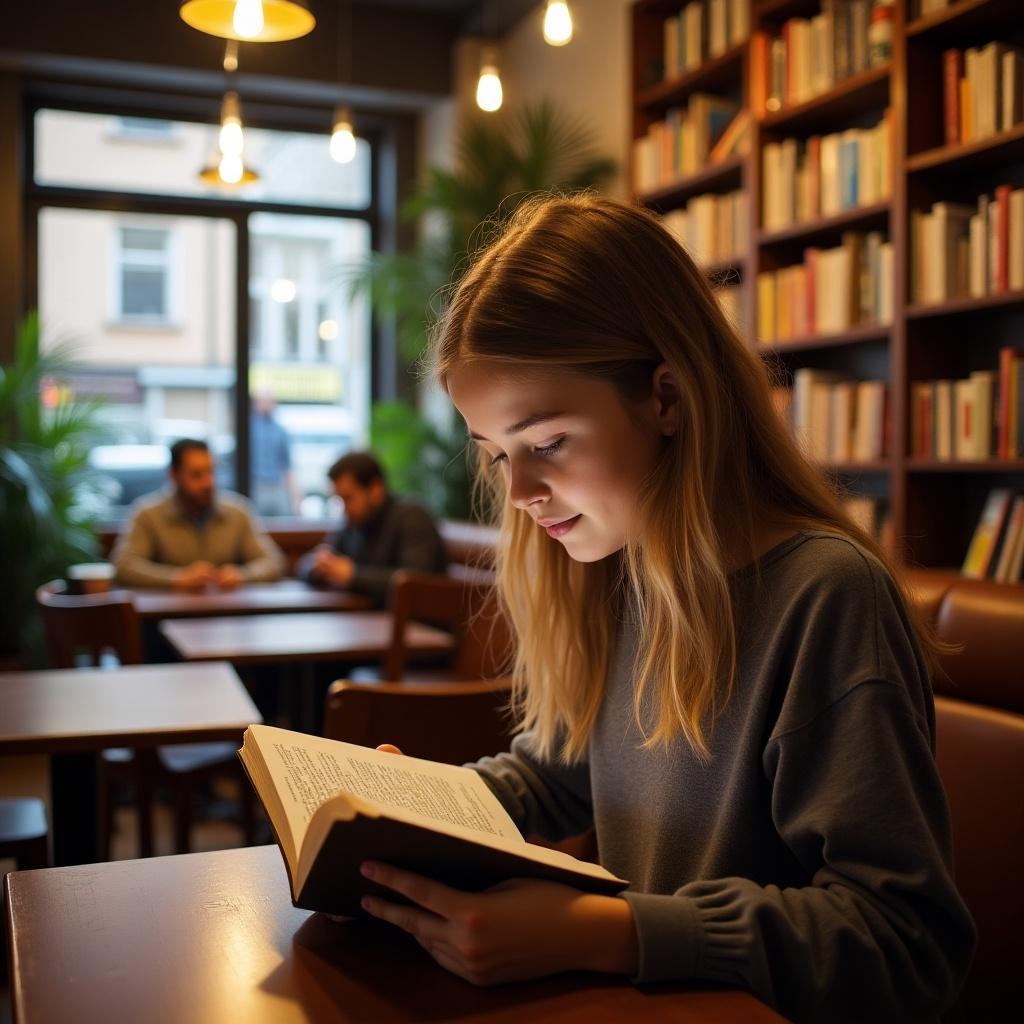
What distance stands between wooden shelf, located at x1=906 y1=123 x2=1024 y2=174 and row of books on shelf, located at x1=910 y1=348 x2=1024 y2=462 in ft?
1.77

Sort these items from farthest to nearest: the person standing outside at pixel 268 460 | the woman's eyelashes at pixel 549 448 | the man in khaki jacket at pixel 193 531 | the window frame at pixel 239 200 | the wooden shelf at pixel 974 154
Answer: the person standing outside at pixel 268 460 < the window frame at pixel 239 200 < the man in khaki jacket at pixel 193 531 < the wooden shelf at pixel 974 154 < the woman's eyelashes at pixel 549 448

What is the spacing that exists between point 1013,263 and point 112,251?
4760 mm

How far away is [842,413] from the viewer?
3.67 meters

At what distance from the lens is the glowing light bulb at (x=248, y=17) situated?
87.0 inches

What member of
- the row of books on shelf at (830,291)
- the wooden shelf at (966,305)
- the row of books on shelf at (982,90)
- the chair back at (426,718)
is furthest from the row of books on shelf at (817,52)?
the chair back at (426,718)

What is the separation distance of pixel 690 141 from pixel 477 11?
7.48 feet

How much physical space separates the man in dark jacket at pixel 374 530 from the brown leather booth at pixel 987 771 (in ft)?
9.75

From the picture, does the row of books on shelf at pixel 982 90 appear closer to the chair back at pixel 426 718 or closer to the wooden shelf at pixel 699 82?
the wooden shelf at pixel 699 82

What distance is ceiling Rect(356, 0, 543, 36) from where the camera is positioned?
19.4ft

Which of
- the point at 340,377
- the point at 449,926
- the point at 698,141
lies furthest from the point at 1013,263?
the point at 340,377

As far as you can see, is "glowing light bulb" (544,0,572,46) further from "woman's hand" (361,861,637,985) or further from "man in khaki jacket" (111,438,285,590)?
"woman's hand" (361,861,637,985)

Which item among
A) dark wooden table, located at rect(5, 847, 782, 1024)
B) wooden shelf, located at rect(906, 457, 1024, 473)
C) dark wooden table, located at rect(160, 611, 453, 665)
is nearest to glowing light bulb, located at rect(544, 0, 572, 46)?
wooden shelf, located at rect(906, 457, 1024, 473)

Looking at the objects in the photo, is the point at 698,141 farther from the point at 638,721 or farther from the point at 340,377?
the point at 638,721

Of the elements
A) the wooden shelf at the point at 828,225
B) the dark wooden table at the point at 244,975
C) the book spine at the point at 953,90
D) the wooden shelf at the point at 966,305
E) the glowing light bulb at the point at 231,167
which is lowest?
the dark wooden table at the point at 244,975
